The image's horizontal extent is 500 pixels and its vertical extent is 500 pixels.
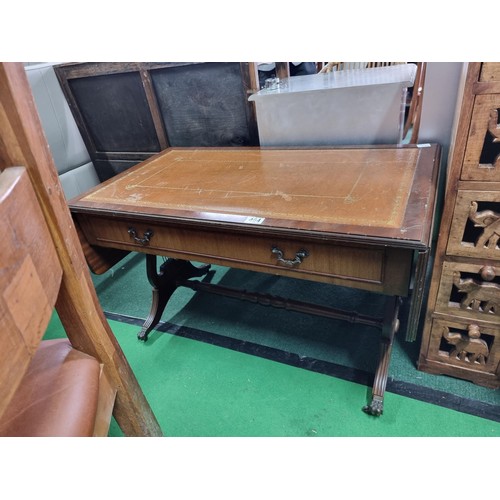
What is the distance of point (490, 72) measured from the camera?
2.66 feet

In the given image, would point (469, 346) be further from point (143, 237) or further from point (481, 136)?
point (143, 237)

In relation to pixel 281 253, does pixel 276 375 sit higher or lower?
lower

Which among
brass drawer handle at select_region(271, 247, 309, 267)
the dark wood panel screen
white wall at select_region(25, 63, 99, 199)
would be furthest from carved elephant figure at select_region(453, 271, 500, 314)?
white wall at select_region(25, 63, 99, 199)

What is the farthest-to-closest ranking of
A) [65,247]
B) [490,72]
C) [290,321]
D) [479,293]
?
[290,321], [479,293], [490,72], [65,247]

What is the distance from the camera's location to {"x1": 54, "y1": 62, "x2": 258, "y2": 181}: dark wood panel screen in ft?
5.88

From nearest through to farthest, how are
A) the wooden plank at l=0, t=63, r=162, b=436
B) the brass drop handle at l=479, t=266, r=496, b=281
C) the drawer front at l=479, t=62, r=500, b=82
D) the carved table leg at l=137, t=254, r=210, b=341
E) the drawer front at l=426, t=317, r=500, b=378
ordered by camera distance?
the wooden plank at l=0, t=63, r=162, b=436
the drawer front at l=479, t=62, r=500, b=82
the brass drop handle at l=479, t=266, r=496, b=281
the drawer front at l=426, t=317, r=500, b=378
the carved table leg at l=137, t=254, r=210, b=341

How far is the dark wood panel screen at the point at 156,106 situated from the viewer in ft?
5.88

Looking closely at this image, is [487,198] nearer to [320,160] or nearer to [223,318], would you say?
[320,160]

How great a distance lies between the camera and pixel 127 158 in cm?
235

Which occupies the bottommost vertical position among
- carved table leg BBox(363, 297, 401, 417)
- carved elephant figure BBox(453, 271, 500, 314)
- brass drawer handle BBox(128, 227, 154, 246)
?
carved table leg BBox(363, 297, 401, 417)

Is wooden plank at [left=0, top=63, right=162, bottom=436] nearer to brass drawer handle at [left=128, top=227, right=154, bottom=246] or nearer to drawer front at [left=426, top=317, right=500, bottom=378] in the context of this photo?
brass drawer handle at [left=128, top=227, right=154, bottom=246]

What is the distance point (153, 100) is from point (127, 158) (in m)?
0.51

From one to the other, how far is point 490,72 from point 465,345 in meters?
0.89

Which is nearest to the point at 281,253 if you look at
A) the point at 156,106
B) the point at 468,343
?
the point at 468,343
